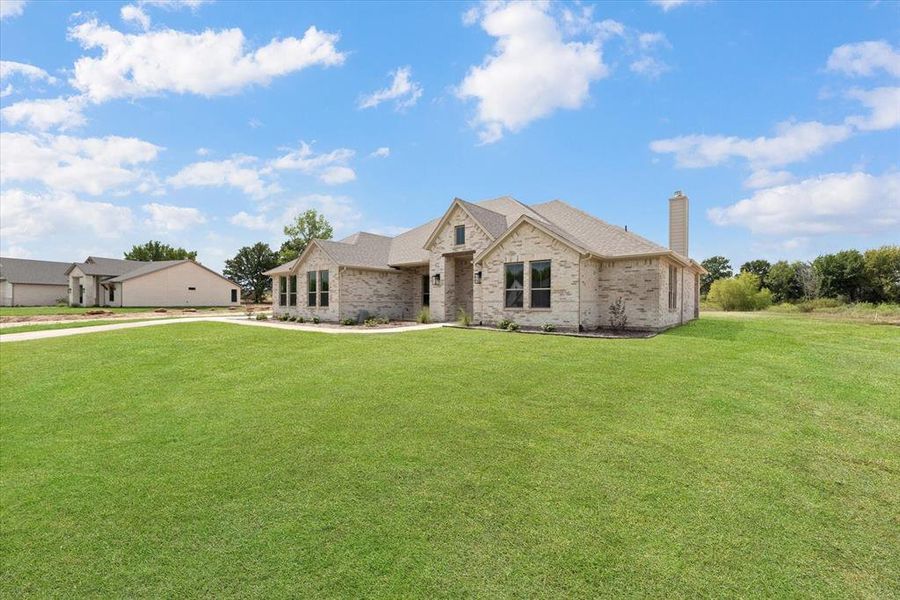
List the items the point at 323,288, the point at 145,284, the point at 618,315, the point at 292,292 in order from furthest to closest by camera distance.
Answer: the point at 145,284
the point at 292,292
the point at 323,288
the point at 618,315

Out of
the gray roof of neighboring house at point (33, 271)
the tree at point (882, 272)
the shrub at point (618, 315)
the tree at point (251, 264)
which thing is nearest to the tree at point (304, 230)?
the tree at point (251, 264)

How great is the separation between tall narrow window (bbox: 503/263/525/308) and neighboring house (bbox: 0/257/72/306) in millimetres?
55799

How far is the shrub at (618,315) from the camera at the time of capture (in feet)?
51.9

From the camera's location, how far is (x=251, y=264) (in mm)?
56938

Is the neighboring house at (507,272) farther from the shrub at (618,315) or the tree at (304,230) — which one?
the tree at (304,230)

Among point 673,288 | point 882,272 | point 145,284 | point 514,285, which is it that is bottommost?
point 673,288

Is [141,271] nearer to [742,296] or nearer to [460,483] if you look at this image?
[460,483]

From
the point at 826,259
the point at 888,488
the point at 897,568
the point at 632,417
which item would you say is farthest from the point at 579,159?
the point at 826,259

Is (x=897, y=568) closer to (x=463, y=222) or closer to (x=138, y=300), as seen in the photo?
(x=463, y=222)

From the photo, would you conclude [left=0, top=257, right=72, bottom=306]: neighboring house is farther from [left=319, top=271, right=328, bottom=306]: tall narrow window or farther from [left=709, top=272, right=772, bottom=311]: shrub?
[left=709, top=272, right=772, bottom=311]: shrub

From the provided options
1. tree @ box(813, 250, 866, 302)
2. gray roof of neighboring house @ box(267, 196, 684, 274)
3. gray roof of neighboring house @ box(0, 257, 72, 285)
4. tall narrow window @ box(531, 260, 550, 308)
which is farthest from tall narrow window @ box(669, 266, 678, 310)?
gray roof of neighboring house @ box(0, 257, 72, 285)

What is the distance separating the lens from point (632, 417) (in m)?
5.96

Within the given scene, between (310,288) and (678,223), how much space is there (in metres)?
19.0

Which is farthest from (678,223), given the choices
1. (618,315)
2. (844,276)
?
(844,276)
